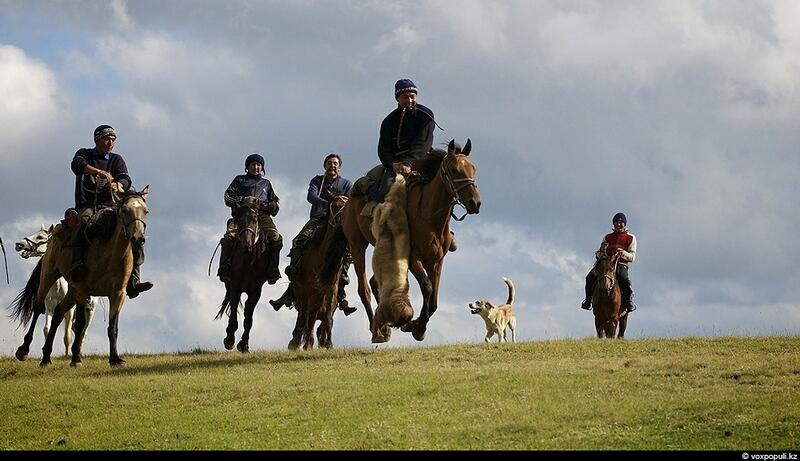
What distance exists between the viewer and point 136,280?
73.9 ft

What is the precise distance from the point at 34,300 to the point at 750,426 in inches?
640

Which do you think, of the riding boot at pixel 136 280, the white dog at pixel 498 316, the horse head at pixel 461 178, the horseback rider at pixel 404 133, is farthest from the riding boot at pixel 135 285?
the white dog at pixel 498 316

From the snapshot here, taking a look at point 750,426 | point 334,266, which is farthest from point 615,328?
point 750,426

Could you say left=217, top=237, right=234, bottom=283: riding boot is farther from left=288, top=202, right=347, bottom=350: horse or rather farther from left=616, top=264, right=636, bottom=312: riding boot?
left=616, top=264, right=636, bottom=312: riding boot

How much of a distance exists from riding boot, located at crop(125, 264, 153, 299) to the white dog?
16.0m

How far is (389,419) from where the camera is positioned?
575 inches

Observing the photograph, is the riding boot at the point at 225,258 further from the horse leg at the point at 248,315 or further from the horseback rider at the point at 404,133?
the horseback rider at the point at 404,133

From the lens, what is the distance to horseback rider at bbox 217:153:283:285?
24438mm

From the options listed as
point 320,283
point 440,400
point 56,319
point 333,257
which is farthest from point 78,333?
point 440,400

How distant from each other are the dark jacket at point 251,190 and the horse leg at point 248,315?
161 centimetres

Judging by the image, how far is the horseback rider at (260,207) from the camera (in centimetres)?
2444

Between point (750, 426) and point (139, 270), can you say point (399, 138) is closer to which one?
point (139, 270)

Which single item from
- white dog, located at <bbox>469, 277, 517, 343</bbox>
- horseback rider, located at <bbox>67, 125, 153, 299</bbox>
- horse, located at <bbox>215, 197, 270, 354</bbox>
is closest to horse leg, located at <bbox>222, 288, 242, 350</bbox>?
horse, located at <bbox>215, 197, 270, 354</bbox>

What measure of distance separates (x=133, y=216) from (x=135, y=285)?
6.85 ft
